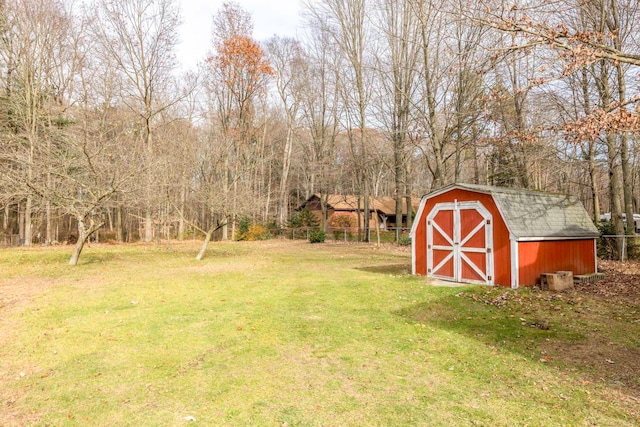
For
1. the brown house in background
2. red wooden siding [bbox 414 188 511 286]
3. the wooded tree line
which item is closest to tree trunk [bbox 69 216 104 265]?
the wooded tree line

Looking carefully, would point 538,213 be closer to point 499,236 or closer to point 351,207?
point 499,236

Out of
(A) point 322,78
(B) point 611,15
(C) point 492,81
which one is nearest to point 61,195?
(C) point 492,81

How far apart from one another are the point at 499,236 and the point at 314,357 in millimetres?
6742

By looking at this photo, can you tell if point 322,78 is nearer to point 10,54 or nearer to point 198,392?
point 10,54

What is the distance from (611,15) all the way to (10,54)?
31.2 m

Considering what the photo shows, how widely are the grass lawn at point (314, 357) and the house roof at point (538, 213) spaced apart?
1868 millimetres

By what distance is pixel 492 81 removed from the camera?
17.3 metres

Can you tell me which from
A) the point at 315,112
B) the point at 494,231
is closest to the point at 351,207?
the point at 315,112

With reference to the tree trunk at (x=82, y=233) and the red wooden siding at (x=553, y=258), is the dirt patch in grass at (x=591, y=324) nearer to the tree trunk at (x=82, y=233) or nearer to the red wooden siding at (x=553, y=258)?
the red wooden siding at (x=553, y=258)

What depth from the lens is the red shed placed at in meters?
9.70

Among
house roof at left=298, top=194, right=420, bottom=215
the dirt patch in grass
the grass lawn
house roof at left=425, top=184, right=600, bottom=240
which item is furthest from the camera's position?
house roof at left=298, top=194, right=420, bottom=215

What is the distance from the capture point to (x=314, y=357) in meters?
5.27

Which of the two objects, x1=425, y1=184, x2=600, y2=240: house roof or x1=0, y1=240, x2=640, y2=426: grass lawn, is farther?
x1=425, y1=184, x2=600, y2=240: house roof

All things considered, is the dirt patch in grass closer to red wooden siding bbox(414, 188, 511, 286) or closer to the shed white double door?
red wooden siding bbox(414, 188, 511, 286)
